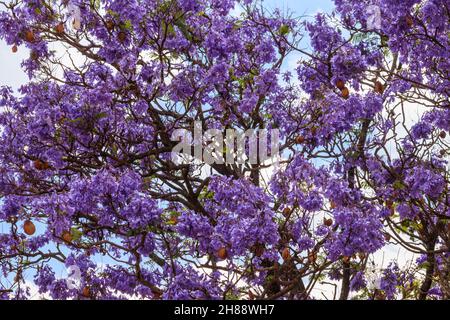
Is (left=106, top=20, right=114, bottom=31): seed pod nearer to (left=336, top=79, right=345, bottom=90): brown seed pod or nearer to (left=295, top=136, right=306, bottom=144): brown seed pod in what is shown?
(left=295, top=136, right=306, bottom=144): brown seed pod

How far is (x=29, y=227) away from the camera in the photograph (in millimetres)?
9578

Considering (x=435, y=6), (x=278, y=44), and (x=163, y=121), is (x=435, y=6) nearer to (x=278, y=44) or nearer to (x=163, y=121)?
(x=278, y=44)

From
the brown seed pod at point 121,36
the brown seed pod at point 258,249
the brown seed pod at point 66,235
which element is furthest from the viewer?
the brown seed pod at point 121,36

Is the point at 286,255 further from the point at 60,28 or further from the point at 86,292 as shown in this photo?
the point at 60,28

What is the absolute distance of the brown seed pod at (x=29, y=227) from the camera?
31.3 feet

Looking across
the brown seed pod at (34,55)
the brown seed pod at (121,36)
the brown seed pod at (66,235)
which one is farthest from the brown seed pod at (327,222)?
the brown seed pod at (34,55)

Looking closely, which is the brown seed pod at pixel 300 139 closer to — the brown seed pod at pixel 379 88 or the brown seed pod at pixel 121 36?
the brown seed pod at pixel 379 88

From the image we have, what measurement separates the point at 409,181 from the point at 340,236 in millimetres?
2155

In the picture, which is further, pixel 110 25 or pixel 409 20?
pixel 110 25

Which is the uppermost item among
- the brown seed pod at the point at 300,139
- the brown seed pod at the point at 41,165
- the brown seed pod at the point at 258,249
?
the brown seed pod at the point at 300,139

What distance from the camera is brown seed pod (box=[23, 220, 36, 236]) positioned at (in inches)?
375

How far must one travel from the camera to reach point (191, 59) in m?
11.1

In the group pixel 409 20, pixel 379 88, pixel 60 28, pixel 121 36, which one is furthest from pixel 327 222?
pixel 60 28
